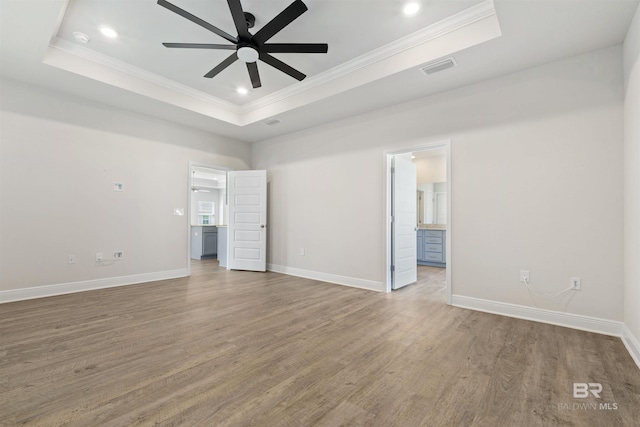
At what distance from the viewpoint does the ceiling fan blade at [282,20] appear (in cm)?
226

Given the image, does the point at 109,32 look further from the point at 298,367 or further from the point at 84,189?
the point at 298,367

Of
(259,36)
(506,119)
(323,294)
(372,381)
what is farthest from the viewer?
(323,294)

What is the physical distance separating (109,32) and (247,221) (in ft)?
12.4

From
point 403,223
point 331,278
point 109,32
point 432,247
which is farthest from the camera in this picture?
point 432,247

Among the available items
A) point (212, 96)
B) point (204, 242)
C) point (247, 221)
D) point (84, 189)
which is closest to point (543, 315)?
point (247, 221)

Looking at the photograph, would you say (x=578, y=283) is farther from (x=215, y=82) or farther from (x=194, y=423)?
(x=215, y=82)

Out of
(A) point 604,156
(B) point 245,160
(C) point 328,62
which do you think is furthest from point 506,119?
(B) point 245,160

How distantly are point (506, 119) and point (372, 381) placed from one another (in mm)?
3284

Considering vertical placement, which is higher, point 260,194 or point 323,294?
point 260,194

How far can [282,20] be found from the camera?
2471 millimetres

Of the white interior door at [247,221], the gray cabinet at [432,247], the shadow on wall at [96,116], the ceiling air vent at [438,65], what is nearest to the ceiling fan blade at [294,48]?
the ceiling air vent at [438,65]

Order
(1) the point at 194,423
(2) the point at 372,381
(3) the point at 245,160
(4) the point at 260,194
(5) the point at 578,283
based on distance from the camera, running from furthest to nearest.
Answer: (3) the point at 245,160
(4) the point at 260,194
(5) the point at 578,283
(2) the point at 372,381
(1) the point at 194,423

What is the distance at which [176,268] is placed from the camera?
540 centimetres

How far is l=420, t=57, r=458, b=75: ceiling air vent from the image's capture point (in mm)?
3204
